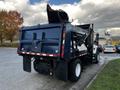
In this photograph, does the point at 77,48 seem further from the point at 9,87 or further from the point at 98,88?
the point at 9,87

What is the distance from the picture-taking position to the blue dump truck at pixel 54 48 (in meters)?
7.64

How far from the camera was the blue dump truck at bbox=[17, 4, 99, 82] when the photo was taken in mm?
7637

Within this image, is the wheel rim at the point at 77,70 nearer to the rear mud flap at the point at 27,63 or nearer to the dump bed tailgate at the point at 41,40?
the dump bed tailgate at the point at 41,40

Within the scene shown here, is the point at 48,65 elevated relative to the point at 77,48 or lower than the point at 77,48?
lower

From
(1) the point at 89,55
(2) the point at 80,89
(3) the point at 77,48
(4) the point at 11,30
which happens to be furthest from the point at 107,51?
(4) the point at 11,30

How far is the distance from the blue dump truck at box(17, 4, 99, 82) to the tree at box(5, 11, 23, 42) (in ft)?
158

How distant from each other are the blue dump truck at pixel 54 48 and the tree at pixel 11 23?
48.3m

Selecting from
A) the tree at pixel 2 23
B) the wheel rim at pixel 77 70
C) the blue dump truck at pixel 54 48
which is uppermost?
the tree at pixel 2 23

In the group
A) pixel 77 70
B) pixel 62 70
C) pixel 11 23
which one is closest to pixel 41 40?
pixel 62 70

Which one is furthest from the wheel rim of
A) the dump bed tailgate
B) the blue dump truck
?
the dump bed tailgate

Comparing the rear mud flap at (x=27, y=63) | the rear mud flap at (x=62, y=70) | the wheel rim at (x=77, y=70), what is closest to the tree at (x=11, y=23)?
the rear mud flap at (x=27, y=63)

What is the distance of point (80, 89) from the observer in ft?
23.4

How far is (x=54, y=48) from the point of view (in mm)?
A: 7805

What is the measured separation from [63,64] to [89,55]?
450cm
